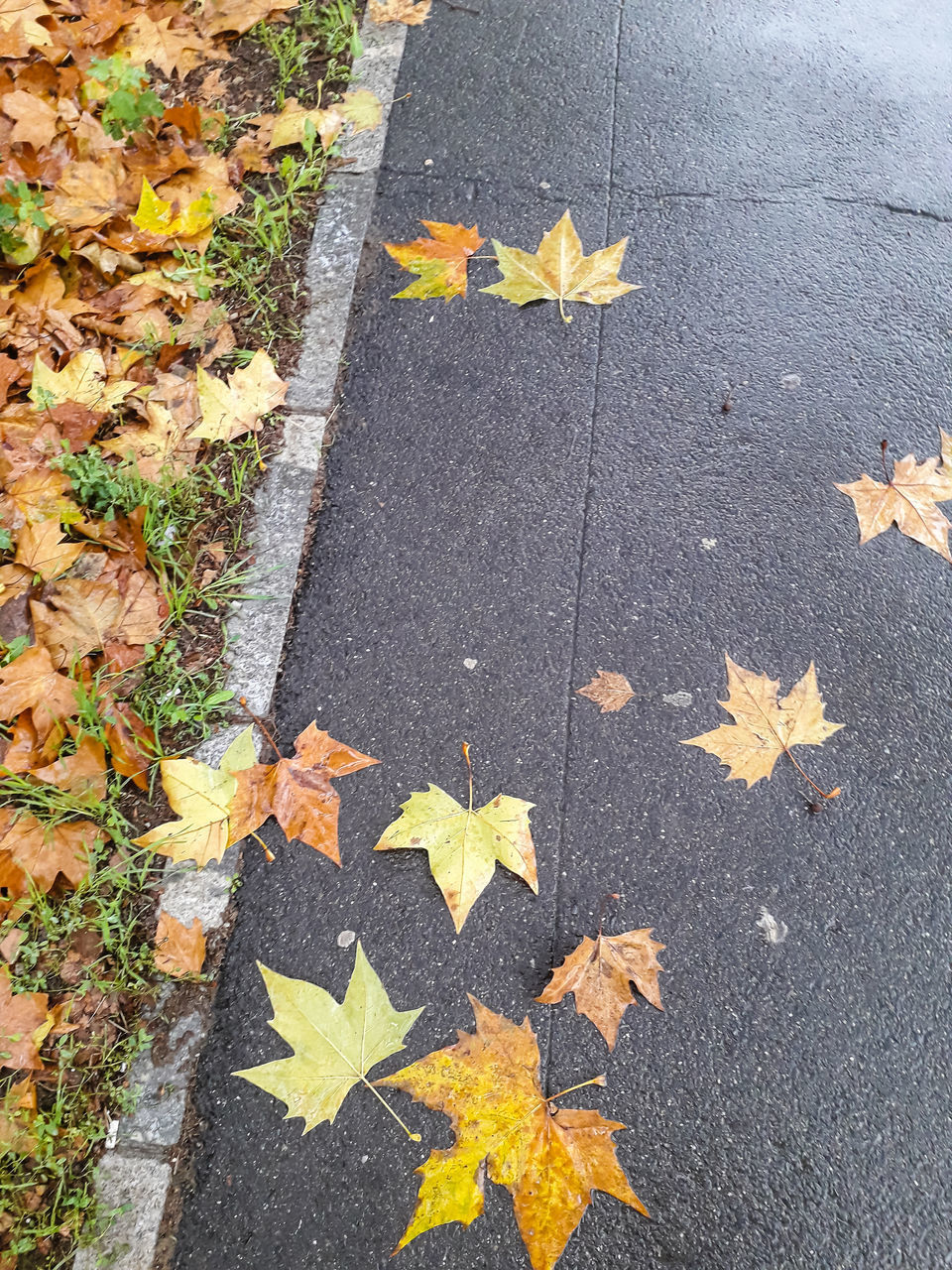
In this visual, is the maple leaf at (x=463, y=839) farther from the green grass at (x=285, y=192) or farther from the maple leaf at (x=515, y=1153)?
the green grass at (x=285, y=192)

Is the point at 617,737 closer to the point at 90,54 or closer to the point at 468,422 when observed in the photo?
the point at 468,422

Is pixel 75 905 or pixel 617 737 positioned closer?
pixel 75 905

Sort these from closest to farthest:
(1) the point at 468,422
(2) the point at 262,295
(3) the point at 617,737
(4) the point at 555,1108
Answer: (4) the point at 555,1108, (3) the point at 617,737, (1) the point at 468,422, (2) the point at 262,295

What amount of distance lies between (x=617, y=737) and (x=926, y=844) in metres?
0.72

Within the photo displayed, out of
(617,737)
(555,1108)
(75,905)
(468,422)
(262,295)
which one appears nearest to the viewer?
(555,1108)

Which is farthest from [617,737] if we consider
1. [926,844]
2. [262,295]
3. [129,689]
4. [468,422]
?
[262,295]

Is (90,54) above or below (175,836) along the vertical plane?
above

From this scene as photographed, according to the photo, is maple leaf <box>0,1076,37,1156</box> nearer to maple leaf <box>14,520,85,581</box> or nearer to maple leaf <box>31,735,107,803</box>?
maple leaf <box>31,735,107,803</box>

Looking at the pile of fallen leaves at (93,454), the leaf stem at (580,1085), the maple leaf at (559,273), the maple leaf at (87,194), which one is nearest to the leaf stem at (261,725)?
the pile of fallen leaves at (93,454)

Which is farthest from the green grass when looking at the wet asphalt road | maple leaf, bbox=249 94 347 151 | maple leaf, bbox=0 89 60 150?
maple leaf, bbox=0 89 60 150

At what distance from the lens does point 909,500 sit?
2252 mm

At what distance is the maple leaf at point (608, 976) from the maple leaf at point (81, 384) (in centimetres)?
187

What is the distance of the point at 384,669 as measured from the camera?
6.72 ft

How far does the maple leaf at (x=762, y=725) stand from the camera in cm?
193
